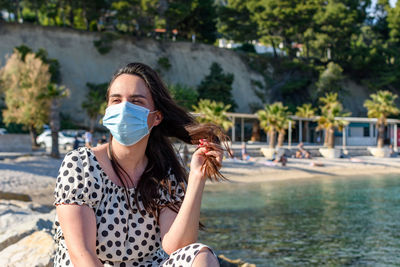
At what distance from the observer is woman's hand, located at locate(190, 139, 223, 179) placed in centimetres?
260

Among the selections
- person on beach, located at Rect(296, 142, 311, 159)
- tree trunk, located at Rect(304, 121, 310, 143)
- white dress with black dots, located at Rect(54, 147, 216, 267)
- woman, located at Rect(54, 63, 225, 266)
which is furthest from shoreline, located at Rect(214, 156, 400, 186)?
white dress with black dots, located at Rect(54, 147, 216, 267)

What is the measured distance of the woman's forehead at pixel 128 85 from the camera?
2635 millimetres

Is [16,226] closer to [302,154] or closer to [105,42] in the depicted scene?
[302,154]

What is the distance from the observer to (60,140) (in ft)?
97.8

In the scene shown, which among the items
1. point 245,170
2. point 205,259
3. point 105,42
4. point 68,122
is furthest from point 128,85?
point 105,42

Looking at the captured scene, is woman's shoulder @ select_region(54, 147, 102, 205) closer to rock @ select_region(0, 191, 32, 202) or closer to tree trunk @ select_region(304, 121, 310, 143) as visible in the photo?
rock @ select_region(0, 191, 32, 202)

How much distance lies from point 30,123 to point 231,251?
17814 mm

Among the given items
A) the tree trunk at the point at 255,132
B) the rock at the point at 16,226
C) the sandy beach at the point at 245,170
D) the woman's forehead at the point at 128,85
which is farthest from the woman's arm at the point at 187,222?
the tree trunk at the point at 255,132

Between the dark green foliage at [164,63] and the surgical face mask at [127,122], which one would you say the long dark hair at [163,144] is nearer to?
the surgical face mask at [127,122]

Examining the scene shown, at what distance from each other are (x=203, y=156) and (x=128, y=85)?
0.58 metres

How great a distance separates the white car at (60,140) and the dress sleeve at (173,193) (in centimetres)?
2747

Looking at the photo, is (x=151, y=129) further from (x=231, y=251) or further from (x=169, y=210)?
(x=231, y=251)

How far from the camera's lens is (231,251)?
9828mm

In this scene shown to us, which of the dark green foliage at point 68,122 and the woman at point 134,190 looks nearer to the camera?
the woman at point 134,190
